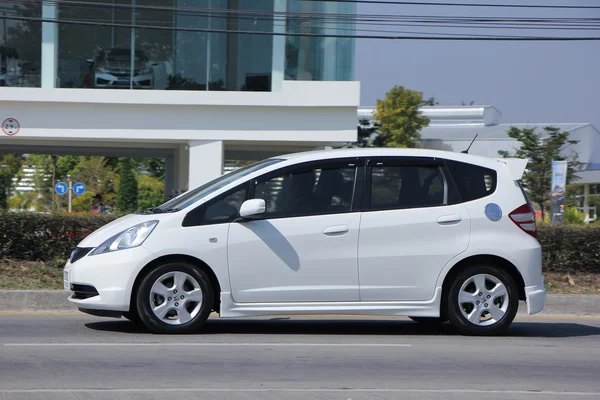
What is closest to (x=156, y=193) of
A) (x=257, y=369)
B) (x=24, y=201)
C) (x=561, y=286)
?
(x=24, y=201)

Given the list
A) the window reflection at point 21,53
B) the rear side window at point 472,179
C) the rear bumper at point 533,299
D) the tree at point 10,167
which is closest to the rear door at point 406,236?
the rear side window at point 472,179

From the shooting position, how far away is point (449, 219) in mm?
8680

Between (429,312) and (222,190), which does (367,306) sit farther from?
(222,190)

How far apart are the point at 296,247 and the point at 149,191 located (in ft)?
191

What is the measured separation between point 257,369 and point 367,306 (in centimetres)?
203

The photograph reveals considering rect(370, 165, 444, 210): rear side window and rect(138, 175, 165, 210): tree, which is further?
rect(138, 175, 165, 210): tree

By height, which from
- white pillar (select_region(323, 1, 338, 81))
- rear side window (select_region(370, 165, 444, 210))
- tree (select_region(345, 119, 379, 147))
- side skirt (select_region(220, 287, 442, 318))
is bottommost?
side skirt (select_region(220, 287, 442, 318))

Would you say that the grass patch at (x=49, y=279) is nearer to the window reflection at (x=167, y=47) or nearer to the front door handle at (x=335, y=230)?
the front door handle at (x=335, y=230)

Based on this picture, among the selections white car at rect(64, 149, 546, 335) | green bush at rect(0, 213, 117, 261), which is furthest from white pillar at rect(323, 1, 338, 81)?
white car at rect(64, 149, 546, 335)

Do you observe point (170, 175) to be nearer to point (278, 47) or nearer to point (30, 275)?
point (278, 47)

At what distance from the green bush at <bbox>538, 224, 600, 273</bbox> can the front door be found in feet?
18.3

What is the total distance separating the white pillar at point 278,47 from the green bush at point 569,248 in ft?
37.2

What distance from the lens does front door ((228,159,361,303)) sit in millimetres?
8383

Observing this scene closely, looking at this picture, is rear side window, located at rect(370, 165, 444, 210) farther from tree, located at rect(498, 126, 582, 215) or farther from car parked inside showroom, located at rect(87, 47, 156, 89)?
tree, located at rect(498, 126, 582, 215)
